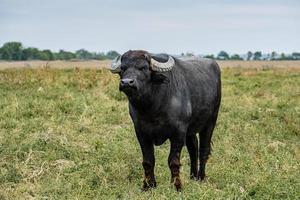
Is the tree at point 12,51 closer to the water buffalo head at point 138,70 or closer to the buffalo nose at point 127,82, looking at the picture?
the water buffalo head at point 138,70

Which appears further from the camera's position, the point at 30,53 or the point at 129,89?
the point at 30,53

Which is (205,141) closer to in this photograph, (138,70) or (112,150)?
(112,150)

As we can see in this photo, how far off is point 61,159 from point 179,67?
2629 mm

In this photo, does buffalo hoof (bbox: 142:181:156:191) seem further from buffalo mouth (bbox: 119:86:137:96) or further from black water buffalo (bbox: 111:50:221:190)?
buffalo mouth (bbox: 119:86:137:96)

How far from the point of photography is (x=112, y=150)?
9.50 meters

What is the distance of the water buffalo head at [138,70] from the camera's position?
6223 mm

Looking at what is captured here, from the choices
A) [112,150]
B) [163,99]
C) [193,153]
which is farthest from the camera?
[112,150]

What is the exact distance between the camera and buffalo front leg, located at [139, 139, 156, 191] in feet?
23.2

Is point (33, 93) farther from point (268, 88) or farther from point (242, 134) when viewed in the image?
point (268, 88)

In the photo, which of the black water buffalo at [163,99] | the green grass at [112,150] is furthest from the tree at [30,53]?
the black water buffalo at [163,99]

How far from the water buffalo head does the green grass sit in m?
1.29

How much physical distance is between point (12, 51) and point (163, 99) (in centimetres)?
6434

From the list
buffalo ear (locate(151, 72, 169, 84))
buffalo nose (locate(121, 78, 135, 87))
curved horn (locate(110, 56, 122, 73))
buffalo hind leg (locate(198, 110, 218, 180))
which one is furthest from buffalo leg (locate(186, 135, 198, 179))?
buffalo nose (locate(121, 78, 135, 87))

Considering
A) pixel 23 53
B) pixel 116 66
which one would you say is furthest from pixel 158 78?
pixel 23 53
